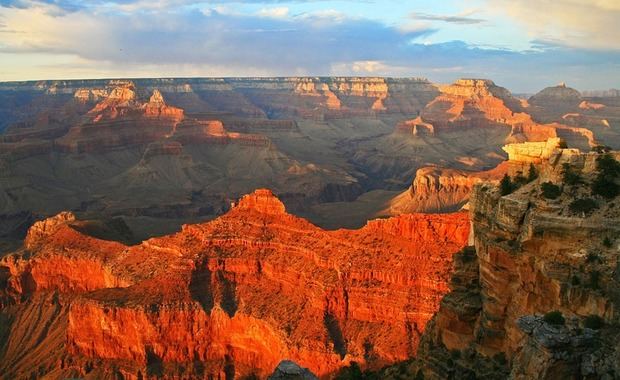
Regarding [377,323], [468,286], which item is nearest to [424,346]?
[468,286]

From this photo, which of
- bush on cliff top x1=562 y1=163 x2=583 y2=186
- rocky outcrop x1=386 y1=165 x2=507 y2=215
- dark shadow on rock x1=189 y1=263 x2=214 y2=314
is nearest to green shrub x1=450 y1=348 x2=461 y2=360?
bush on cliff top x1=562 y1=163 x2=583 y2=186

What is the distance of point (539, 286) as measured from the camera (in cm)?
2206

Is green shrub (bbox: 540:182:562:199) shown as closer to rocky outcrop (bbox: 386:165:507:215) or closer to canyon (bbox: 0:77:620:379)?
canyon (bbox: 0:77:620:379)

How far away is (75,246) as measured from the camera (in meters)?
70.0

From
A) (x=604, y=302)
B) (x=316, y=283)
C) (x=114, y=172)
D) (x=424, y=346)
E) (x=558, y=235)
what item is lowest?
(x=114, y=172)

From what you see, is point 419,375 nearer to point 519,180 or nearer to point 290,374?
point 290,374

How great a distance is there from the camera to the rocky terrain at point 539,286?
18359 mm

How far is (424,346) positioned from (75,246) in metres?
51.1

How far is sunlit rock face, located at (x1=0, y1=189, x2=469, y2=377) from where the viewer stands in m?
45.9

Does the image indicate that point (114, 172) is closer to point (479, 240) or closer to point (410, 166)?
point (410, 166)

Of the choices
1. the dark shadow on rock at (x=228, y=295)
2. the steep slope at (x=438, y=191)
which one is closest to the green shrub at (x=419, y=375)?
the dark shadow on rock at (x=228, y=295)

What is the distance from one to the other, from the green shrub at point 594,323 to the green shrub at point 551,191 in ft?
17.1

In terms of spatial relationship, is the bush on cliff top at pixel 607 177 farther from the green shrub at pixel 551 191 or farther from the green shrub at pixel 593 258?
the green shrub at pixel 593 258

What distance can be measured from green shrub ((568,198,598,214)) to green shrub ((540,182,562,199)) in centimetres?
103
